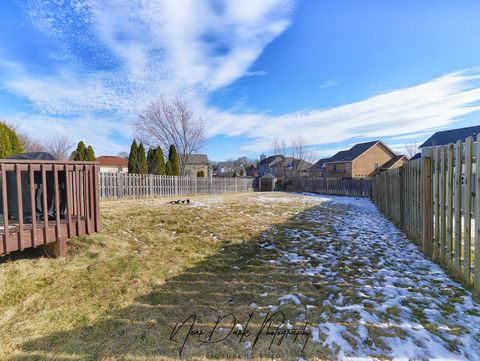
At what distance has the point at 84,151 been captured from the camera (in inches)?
728

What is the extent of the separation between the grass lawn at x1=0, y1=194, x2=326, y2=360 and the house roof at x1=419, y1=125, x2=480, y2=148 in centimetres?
2646

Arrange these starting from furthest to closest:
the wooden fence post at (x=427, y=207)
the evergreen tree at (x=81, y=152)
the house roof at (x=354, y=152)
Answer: the house roof at (x=354, y=152) < the evergreen tree at (x=81, y=152) < the wooden fence post at (x=427, y=207)

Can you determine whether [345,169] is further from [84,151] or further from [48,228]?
[48,228]

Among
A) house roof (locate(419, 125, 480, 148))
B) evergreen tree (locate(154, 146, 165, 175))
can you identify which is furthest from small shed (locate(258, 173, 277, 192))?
house roof (locate(419, 125, 480, 148))

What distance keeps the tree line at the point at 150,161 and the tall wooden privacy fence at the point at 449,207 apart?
1863cm

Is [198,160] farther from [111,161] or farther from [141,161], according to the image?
[141,161]

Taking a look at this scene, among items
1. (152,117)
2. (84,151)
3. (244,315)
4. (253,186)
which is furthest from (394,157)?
(244,315)

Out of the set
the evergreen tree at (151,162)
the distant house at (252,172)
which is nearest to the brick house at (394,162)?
the evergreen tree at (151,162)

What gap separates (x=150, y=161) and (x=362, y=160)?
26856 millimetres

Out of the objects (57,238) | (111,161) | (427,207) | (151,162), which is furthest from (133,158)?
(111,161)

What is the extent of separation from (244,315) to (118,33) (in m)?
10.7

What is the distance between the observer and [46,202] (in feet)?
10.8

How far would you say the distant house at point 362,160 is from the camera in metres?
34.0

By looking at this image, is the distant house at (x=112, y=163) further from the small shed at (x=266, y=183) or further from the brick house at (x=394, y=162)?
the brick house at (x=394, y=162)
